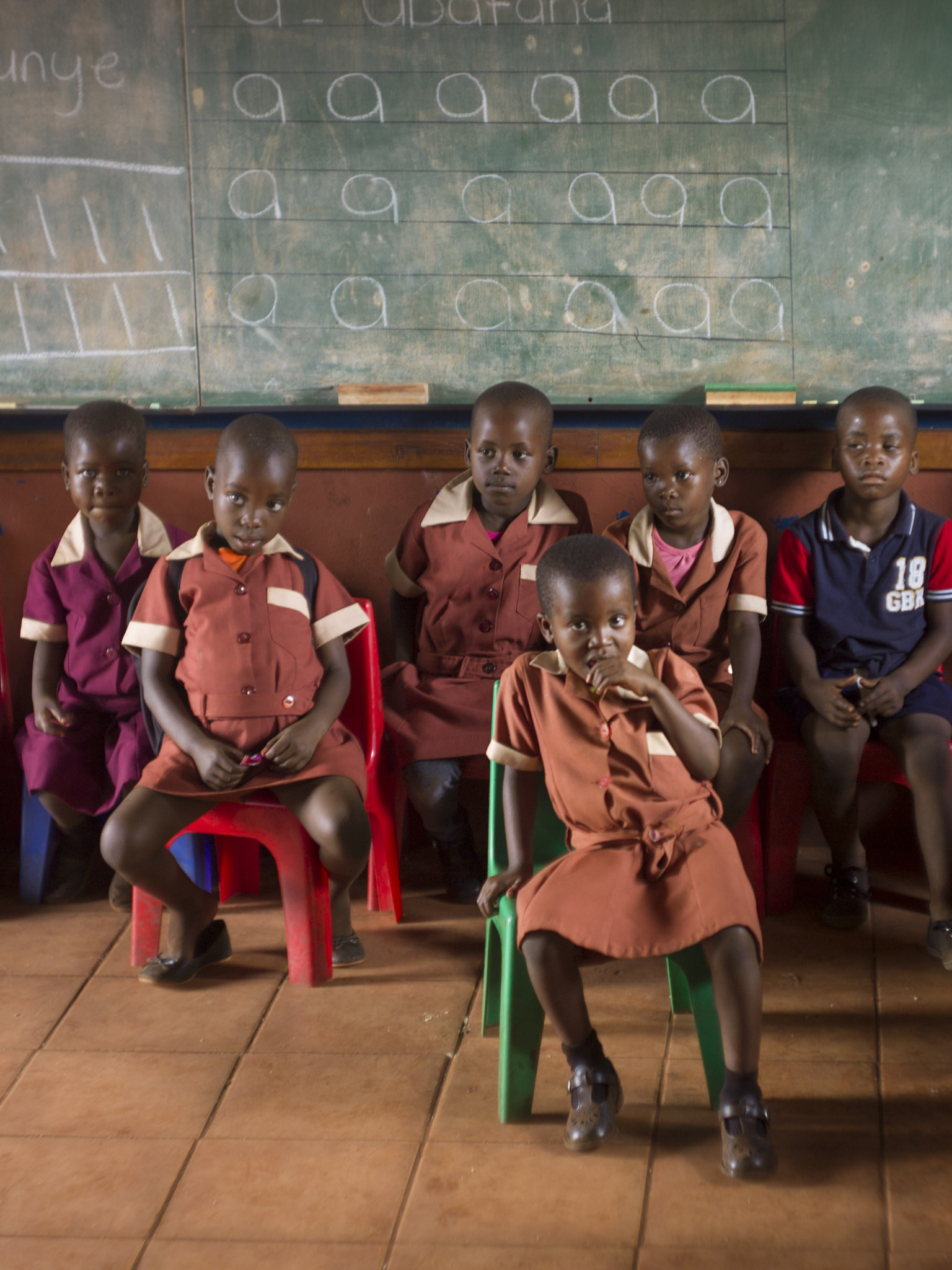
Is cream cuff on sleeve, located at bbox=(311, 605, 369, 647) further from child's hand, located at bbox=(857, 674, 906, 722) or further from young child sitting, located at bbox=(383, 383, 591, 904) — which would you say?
child's hand, located at bbox=(857, 674, 906, 722)

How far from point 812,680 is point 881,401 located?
0.73 metres

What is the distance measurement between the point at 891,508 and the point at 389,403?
1396 millimetres

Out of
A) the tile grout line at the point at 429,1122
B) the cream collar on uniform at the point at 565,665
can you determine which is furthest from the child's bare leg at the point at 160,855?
the cream collar on uniform at the point at 565,665

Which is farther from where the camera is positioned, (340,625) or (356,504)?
→ (356,504)

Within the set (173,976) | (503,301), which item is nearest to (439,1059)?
(173,976)

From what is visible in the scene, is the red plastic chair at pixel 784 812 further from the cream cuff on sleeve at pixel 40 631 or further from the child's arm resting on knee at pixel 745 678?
the cream cuff on sleeve at pixel 40 631

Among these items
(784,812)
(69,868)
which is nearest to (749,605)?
(784,812)

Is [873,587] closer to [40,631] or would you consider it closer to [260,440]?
[260,440]

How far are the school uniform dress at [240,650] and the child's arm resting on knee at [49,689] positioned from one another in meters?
0.43

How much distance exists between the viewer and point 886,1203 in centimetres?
188

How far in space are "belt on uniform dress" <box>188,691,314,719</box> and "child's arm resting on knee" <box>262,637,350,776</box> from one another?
5 cm

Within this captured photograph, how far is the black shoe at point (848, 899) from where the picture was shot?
9.64 ft

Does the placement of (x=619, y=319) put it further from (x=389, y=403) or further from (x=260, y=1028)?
(x=260, y=1028)

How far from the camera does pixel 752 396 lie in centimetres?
331
